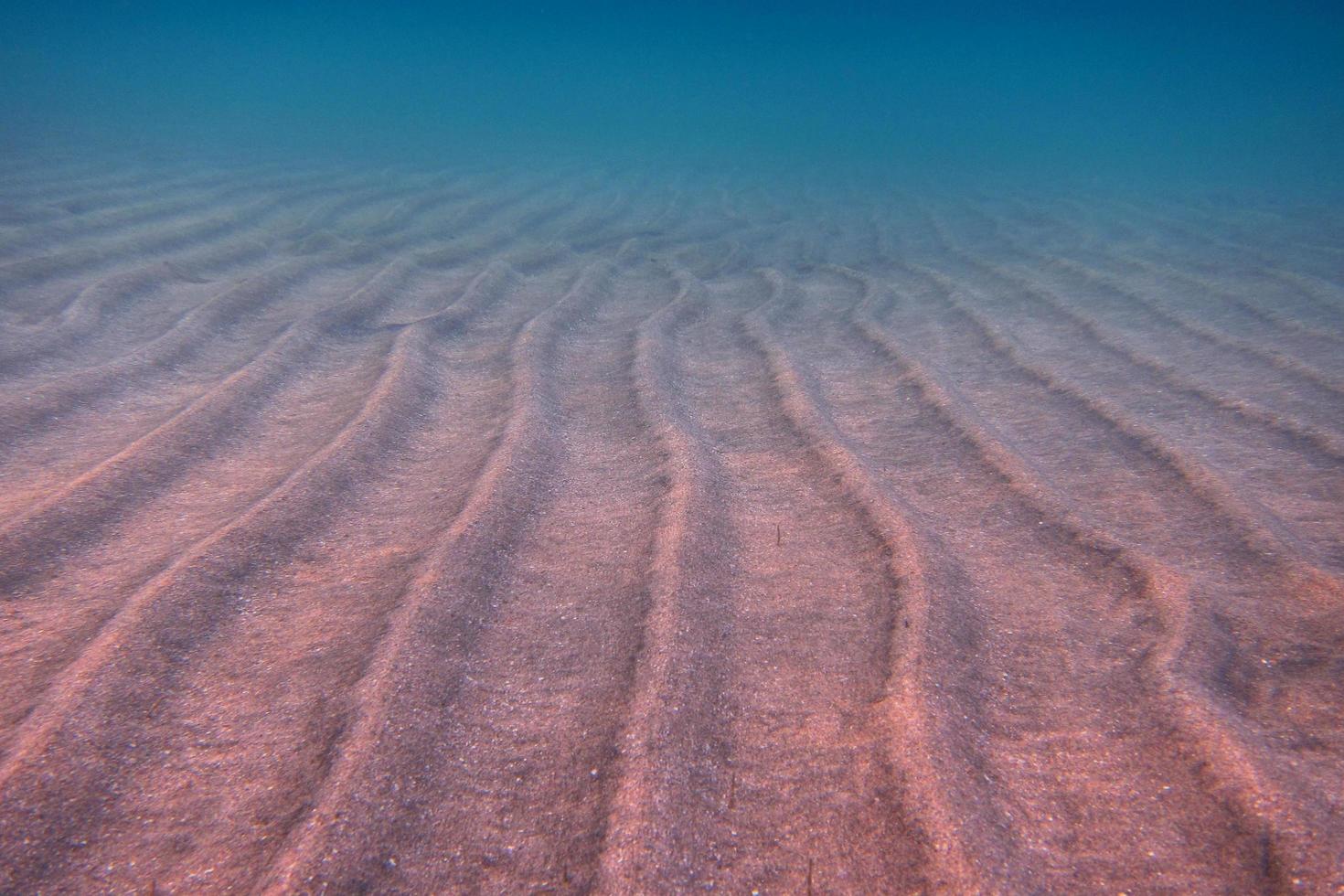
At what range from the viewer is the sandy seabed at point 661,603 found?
1.48 meters

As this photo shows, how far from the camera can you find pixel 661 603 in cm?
215

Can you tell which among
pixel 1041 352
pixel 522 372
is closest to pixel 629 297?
pixel 522 372

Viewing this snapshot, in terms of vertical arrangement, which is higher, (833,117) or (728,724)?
(833,117)

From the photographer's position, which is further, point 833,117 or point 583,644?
point 833,117

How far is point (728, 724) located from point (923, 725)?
473mm

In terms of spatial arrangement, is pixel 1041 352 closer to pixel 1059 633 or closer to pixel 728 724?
pixel 1059 633

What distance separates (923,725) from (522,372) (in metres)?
2.95

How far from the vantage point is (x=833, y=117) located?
105ft

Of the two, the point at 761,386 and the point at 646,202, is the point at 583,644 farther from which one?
the point at 646,202

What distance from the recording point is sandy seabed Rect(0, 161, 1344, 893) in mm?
1484

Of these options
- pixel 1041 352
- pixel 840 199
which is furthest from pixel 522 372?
pixel 840 199

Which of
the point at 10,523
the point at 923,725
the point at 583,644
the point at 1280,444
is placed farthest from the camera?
the point at 1280,444

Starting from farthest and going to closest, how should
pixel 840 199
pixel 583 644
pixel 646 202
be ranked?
pixel 840 199 → pixel 646 202 → pixel 583 644

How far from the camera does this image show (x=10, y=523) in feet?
8.05
